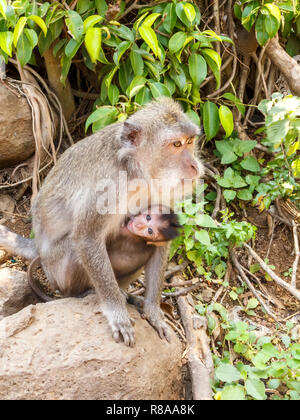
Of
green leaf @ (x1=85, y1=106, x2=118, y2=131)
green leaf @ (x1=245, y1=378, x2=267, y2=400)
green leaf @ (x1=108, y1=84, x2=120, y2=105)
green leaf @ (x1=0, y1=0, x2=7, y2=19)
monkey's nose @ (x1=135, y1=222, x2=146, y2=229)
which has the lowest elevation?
green leaf @ (x1=245, y1=378, x2=267, y2=400)

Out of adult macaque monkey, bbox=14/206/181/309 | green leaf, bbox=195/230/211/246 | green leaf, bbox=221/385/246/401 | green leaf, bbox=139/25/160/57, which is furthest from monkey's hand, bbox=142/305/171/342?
green leaf, bbox=139/25/160/57

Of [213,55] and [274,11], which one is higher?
[274,11]

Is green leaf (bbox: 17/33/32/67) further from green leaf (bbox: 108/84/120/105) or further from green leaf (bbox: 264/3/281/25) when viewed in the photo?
green leaf (bbox: 264/3/281/25)

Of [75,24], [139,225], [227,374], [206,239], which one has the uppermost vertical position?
[75,24]

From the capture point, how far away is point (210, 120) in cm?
561

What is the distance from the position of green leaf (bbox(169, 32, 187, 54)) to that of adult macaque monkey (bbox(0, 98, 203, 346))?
45.4 inches

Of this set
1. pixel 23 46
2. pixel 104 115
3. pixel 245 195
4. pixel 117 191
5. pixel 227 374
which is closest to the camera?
pixel 227 374

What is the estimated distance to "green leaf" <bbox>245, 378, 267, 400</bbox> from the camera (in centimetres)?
333

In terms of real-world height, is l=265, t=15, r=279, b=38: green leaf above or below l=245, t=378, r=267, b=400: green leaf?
above

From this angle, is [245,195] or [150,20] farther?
[245,195]

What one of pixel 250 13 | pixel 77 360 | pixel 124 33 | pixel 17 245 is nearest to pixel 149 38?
pixel 124 33

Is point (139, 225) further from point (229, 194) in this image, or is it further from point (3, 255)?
point (229, 194)

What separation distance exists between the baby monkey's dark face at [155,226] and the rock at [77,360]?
70 centimetres

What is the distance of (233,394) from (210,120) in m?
3.14
